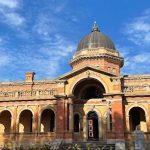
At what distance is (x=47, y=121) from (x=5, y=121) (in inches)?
188

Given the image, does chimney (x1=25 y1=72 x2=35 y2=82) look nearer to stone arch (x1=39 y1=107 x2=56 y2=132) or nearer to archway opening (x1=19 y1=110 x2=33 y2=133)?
archway opening (x1=19 y1=110 x2=33 y2=133)

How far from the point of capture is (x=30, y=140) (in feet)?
97.0

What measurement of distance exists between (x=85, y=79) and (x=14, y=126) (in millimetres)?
8450

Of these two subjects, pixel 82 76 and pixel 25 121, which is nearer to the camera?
pixel 82 76

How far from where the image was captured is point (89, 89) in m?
31.8

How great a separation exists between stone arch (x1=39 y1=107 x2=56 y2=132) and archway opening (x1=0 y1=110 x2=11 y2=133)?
3.81m

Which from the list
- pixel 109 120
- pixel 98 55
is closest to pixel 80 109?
pixel 109 120

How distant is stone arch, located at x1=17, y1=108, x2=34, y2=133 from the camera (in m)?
31.6

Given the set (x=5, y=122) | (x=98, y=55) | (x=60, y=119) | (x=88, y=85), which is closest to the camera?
(x=60, y=119)

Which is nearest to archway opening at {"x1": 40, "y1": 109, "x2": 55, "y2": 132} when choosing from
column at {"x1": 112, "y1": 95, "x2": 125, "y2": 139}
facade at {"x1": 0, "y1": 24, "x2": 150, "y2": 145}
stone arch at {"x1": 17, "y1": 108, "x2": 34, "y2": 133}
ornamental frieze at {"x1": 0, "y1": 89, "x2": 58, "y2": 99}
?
facade at {"x1": 0, "y1": 24, "x2": 150, "y2": 145}

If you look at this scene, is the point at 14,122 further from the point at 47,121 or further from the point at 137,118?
the point at 137,118

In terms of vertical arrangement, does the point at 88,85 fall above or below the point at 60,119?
above

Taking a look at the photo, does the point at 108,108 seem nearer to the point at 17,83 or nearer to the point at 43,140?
the point at 43,140

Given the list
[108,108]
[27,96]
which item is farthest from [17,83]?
[108,108]
